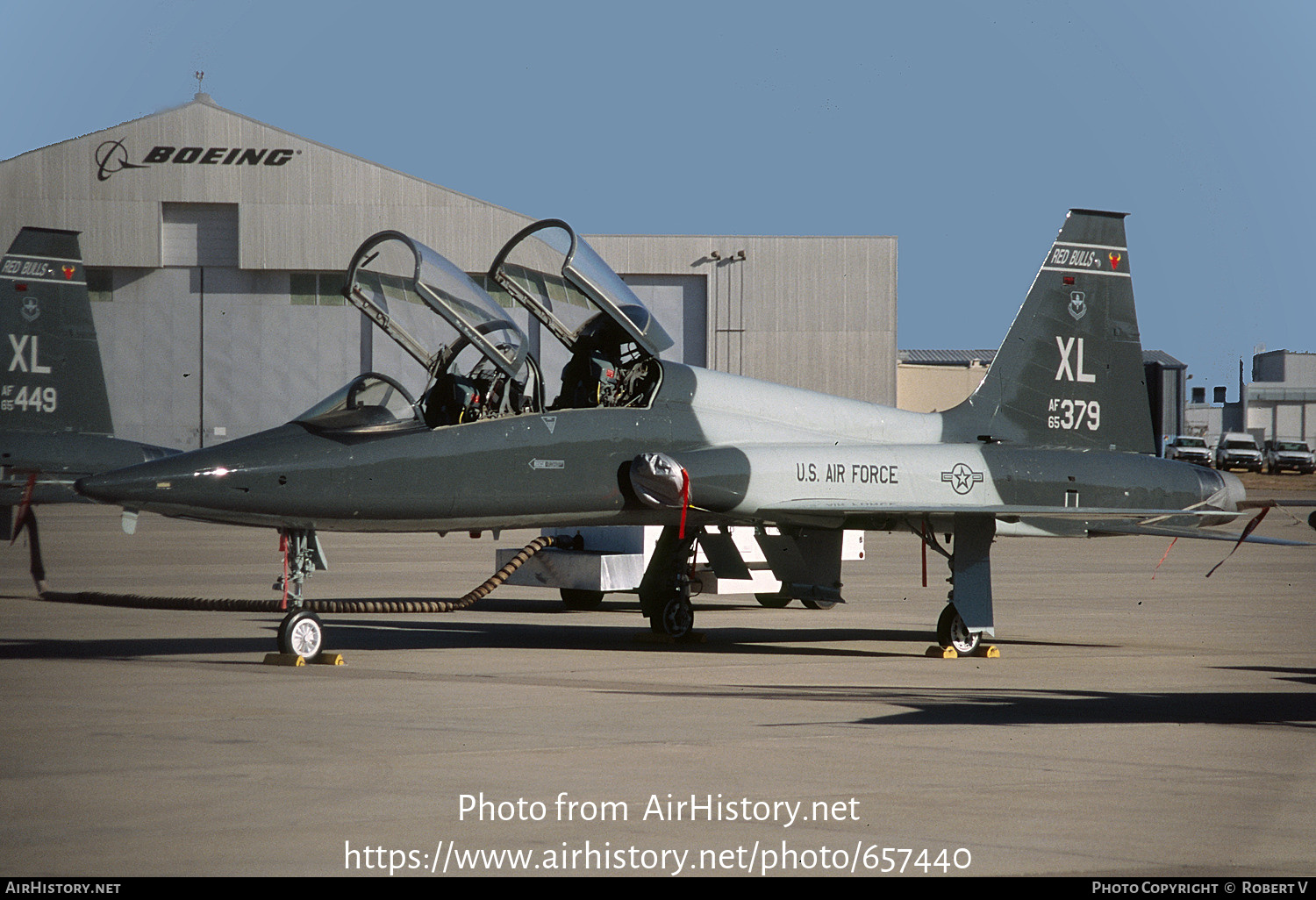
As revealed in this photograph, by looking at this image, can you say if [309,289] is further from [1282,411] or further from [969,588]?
[1282,411]

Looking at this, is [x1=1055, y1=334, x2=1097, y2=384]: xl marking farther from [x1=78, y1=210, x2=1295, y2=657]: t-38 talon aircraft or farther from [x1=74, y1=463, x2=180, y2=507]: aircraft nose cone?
[x1=74, y1=463, x2=180, y2=507]: aircraft nose cone

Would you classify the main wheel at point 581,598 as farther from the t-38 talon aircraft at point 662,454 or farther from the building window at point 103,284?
the building window at point 103,284

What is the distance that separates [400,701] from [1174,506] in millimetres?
8794

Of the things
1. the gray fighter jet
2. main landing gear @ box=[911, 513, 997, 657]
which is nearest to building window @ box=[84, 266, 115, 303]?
the gray fighter jet

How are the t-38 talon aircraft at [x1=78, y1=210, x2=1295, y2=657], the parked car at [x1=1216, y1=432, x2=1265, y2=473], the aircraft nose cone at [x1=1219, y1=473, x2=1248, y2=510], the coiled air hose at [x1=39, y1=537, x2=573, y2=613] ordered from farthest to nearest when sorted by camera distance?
1. the parked car at [x1=1216, y1=432, x2=1265, y2=473]
2. the aircraft nose cone at [x1=1219, y1=473, x2=1248, y2=510]
3. the coiled air hose at [x1=39, y1=537, x2=573, y2=613]
4. the t-38 talon aircraft at [x1=78, y1=210, x2=1295, y2=657]

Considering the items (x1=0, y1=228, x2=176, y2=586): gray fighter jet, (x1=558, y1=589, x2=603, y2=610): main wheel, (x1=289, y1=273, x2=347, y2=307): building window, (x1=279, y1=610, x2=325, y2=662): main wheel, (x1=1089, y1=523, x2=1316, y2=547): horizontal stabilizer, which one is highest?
(x1=289, y1=273, x2=347, y2=307): building window

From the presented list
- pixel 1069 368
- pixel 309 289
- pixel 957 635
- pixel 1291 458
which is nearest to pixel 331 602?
pixel 957 635

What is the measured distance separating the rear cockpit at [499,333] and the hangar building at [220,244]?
35.5 m

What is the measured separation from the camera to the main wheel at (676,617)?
46.1ft

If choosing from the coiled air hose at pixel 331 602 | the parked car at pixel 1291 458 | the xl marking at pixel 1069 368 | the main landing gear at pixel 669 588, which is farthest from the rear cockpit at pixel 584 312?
the parked car at pixel 1291 458

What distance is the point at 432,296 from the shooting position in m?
12.3

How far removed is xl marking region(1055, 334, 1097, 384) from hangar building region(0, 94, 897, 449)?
33374 millimetres

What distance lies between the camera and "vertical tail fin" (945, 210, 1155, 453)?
50.8 ft

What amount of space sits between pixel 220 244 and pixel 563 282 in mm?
39941
